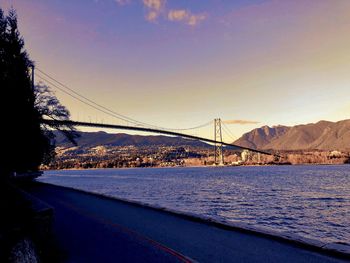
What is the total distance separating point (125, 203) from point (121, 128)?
190 feet

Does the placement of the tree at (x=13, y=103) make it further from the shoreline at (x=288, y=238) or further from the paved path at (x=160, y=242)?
the shoreline at (x=288, y=238)

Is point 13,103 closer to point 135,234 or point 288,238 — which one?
point 135,234

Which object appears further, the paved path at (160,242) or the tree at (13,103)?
the tree at (13,103)

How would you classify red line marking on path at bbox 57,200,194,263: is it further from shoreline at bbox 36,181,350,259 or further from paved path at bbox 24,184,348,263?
shoreline at bbox 36,181,350,259

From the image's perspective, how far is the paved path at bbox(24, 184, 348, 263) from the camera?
24.3 feet

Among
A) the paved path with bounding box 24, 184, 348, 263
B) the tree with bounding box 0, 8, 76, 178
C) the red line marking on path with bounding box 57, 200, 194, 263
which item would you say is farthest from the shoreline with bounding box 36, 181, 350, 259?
the tree with bounding box 0, 8, 76, 178

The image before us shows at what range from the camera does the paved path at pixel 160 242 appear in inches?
291

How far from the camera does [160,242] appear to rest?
888 cm

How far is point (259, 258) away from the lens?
23.7 ft

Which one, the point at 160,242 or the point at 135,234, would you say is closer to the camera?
the point at 160,242

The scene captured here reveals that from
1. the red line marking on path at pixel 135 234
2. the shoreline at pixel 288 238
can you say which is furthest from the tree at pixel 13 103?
the shoreline at pixel 288 238

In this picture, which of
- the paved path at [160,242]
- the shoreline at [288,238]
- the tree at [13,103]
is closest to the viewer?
the shoreline at [288,238]

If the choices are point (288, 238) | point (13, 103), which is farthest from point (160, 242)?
point (13, 103)

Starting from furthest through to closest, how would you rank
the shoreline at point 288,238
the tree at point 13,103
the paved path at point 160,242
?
the tree at point 13,103, the paved path at point 160,242, the shoreline at point 288,238
